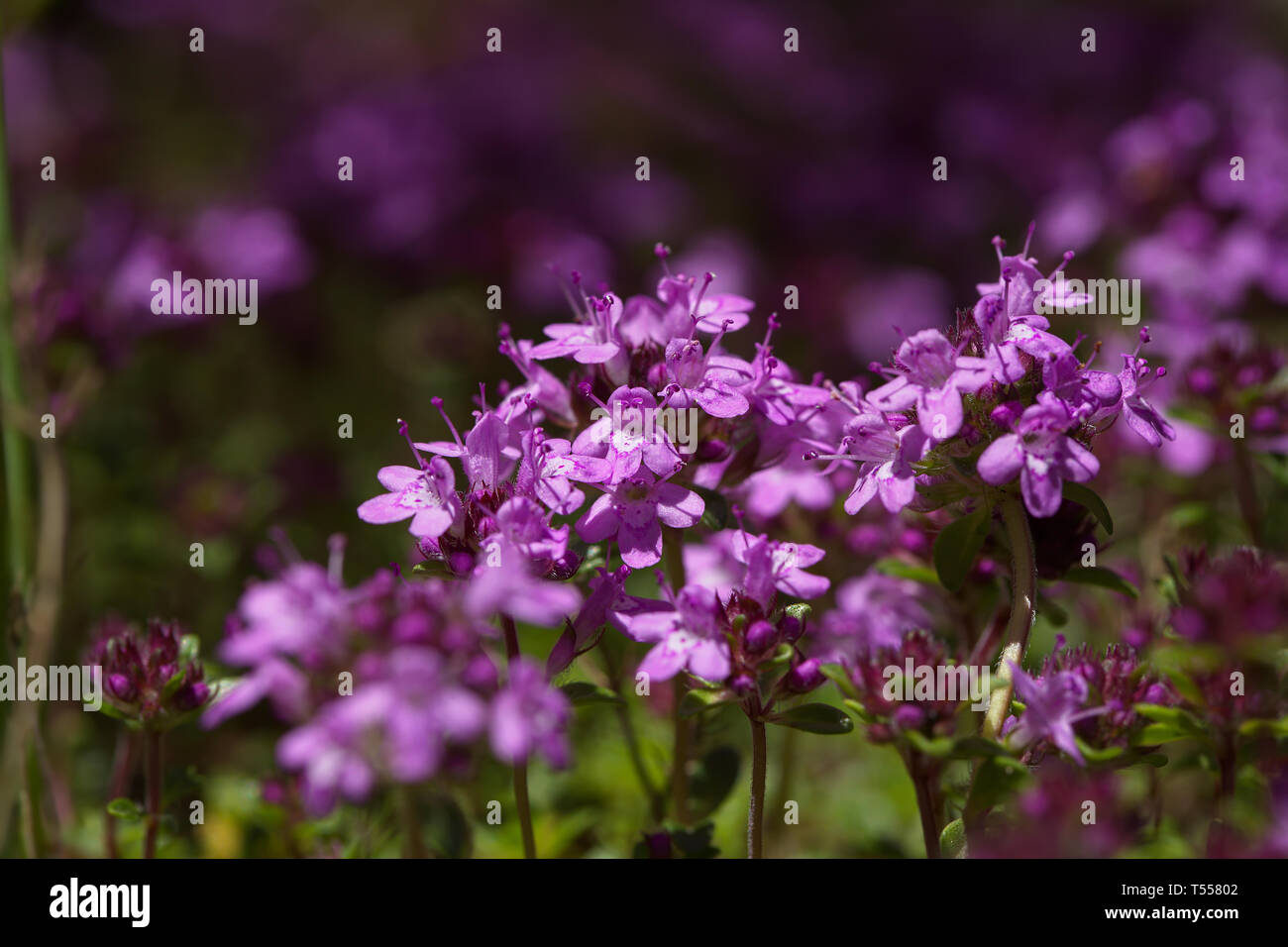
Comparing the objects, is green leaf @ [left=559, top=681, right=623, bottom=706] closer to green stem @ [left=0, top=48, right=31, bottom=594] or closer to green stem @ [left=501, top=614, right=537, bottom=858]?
green stem @ [left=501, top=614, right=537, bottom=858]

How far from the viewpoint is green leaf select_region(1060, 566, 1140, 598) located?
2.40 m

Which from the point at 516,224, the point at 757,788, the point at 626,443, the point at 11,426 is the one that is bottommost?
the point at 757,788

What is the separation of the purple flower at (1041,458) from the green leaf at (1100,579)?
0.45m

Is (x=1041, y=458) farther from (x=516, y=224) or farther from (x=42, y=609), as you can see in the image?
(x=516, y=224)

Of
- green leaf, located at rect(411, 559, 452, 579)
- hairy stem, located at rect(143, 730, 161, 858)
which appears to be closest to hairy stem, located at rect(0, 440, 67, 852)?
hairy stem, located at rect(143, 730, 161, 858)

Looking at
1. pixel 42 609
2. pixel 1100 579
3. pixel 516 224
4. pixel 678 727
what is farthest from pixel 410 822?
pixel 516 224

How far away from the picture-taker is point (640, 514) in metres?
2.17

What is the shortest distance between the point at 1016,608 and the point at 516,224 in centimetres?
386

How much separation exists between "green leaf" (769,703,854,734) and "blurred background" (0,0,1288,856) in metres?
0.79

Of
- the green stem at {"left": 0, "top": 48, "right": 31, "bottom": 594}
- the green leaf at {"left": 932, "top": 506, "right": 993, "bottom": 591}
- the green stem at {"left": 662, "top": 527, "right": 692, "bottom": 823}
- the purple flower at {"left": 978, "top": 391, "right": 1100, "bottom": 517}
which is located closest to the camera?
the purple flower at {"left": 978, "top": 391, "right": 1100, "bottom": 517}

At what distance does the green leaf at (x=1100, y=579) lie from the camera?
2.40m

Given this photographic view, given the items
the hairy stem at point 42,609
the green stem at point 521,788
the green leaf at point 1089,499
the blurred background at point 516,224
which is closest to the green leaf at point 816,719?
the green stem at point 521,788

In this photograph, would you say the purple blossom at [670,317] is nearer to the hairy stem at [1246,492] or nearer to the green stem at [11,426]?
the hairy stem at [1246,492]

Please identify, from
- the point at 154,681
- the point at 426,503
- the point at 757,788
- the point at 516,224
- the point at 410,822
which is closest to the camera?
the point at 410,822
